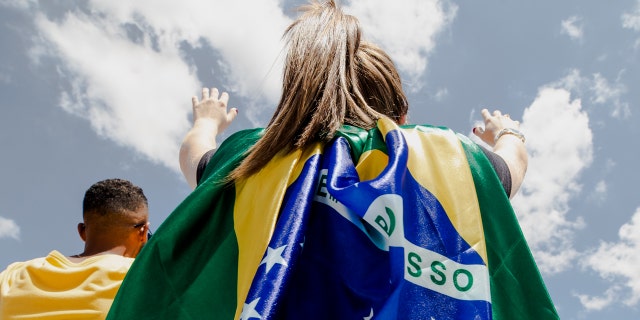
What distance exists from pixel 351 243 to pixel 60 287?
83.3 inches

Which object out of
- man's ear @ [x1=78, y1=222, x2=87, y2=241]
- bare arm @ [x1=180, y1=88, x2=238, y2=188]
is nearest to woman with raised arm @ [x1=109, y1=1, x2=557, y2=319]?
bare arm @ [x1=180, y1=88, x2=238, y2=188]

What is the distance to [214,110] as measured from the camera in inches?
90.4

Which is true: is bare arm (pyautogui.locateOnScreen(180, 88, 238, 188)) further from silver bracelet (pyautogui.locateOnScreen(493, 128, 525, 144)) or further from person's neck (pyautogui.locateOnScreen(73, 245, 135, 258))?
person's neck (pyautogui.locateOnScreen(73, 245, 135, 258))

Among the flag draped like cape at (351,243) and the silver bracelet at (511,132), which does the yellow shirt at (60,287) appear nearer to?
the flag draped like cape at (351,243)

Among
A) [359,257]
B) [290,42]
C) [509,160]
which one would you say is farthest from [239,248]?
[509,160]

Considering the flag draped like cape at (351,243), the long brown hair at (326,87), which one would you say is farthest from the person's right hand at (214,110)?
the flag draped like cape at (351,243)

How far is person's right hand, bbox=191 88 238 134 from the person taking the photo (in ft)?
7.46

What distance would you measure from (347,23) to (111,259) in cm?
194

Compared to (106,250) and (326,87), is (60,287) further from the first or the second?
(326,87)

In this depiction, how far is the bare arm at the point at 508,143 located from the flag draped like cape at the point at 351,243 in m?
0.25

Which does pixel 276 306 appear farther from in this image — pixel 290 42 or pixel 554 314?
pixel 290 42

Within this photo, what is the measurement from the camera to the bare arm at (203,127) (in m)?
2.00

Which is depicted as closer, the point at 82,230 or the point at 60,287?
the point at 60,287

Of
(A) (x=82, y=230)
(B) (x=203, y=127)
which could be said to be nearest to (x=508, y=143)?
(B) (x=203, y=127)
